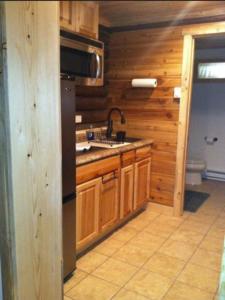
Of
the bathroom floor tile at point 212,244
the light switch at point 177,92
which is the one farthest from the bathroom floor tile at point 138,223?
the light switch at point 177,92

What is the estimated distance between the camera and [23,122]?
1.07 meters

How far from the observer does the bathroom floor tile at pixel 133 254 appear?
250 cm

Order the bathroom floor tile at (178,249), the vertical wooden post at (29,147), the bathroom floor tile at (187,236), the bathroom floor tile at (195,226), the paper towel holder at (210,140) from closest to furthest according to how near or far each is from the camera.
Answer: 1. the vertical wooden post at (29,147)
2. the bathroom floor tile at (178,249)
3. the bathroom floor tile at (187,236)
4. the bathroom floor tile at (195,226)
5. the paper towel holder at (210,140)

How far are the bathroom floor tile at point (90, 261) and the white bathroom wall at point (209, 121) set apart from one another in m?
3.28

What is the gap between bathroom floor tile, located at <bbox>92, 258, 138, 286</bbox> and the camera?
224cm

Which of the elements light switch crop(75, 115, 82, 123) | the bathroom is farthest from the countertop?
the bathroom

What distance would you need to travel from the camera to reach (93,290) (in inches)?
83.0

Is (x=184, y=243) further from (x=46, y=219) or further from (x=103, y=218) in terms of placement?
(x=46, y=219)

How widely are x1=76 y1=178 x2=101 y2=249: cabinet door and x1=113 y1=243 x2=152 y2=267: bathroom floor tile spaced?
28 cm

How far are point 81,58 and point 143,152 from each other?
53.5 inches

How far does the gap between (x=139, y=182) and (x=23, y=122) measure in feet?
7.89

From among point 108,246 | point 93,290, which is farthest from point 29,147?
point 108,246

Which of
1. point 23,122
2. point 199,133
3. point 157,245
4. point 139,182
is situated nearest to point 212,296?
point 157,245

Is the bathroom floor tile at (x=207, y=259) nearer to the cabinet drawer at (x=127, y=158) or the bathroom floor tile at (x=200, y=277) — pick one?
the bathroom floor tile at (x=200, y=277)
